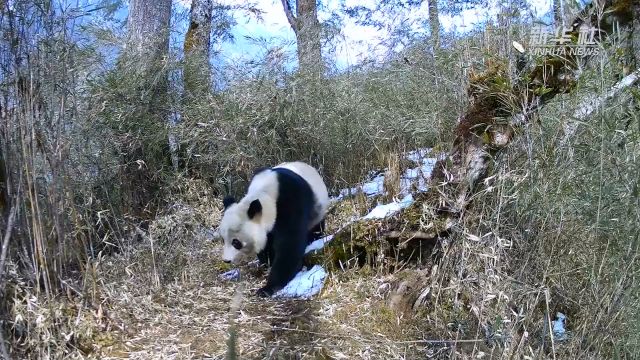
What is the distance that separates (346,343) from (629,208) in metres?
1.54

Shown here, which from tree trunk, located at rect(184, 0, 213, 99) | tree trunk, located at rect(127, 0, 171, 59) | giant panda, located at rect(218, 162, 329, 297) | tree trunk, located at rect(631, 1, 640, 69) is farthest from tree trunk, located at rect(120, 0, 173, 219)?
tree trunk, located at rect(631, 1, 640, 69)

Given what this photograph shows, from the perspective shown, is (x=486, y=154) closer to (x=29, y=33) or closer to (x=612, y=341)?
(x=612, y=341)

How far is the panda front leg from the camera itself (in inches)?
156

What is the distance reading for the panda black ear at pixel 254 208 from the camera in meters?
4.09

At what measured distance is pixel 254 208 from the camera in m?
4.13

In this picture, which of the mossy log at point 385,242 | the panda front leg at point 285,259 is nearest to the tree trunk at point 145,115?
the panda front leg at point 285,259

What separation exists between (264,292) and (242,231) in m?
0.48

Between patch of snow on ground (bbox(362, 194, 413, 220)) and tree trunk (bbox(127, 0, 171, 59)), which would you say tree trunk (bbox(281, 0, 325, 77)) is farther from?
patch of snow on ground (bbox(362, 194, 413, 220))

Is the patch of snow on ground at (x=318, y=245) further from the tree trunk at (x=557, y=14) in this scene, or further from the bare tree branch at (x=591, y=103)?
the tree trunk at (x=557, y=14)

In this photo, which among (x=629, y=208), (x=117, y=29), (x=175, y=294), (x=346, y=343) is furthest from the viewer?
(x=117, y=29)

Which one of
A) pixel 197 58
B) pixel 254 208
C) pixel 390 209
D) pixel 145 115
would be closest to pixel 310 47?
pixel 197 58

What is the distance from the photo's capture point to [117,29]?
5684mm

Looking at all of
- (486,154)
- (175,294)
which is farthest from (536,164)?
(175,294)

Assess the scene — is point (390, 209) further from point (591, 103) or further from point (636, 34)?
point (636, 34)
